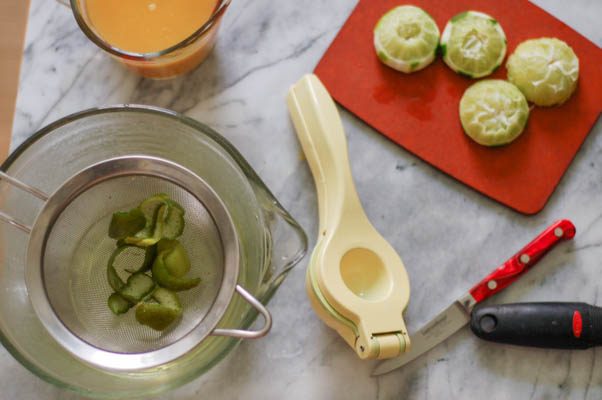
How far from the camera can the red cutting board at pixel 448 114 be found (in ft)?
3.67

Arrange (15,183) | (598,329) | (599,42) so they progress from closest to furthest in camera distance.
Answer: (15,183)
(598,329)
(599,42)

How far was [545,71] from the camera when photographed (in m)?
1.09

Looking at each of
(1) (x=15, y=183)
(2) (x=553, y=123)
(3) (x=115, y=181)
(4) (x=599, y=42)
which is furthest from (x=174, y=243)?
→ (4) (x=599, y=42)

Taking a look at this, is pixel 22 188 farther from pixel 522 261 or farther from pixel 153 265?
pixel 522 261

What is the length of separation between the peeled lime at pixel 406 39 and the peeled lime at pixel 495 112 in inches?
3.8

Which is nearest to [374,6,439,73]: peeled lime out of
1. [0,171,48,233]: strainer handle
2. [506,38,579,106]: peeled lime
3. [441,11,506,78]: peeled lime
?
[441,11,506,78]: peeled lime

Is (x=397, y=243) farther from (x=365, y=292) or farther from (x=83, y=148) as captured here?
(x=83, y=148)

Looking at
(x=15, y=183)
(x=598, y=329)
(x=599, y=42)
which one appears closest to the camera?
(x=15, y=183)

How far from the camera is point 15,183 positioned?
35.7 inches

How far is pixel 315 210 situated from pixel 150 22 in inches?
14.8

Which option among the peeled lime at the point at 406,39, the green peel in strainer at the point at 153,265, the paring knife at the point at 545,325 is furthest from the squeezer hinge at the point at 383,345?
the peeled lime at the point at 406,39

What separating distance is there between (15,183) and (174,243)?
0.22m

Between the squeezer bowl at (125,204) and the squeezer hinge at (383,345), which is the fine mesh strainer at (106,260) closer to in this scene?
the squeezer bowl at (125,204)

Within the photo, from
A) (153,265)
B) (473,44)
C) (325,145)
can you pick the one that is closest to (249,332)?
(153,265)
